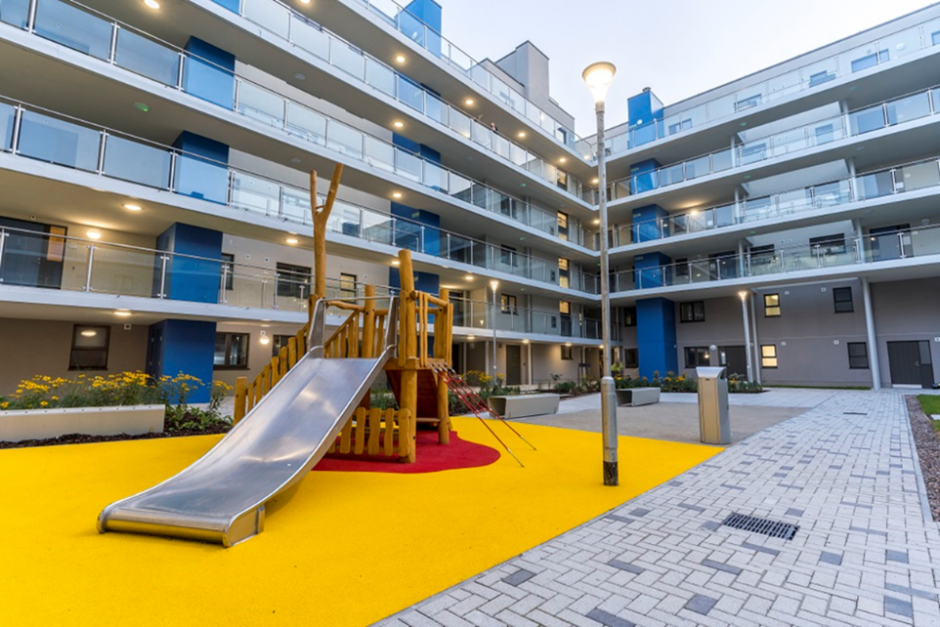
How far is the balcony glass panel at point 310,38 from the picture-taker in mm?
15805

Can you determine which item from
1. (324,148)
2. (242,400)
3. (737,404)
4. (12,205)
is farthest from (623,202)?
(12,205)

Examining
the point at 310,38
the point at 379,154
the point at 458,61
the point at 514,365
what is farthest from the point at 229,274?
the point at 514,365

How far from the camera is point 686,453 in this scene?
26.0 ft

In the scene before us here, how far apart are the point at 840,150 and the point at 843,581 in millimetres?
25823

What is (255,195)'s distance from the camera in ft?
47.0

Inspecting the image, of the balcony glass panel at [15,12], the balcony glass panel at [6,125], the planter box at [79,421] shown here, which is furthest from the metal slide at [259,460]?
the balcony glass panel at [15,12]

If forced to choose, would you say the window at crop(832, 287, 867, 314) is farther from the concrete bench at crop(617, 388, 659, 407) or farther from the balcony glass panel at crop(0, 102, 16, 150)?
the balcony glass panel at crop(0, 102, 16, 150)

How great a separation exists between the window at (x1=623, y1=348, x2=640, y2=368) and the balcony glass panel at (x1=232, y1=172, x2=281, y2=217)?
25.5 m

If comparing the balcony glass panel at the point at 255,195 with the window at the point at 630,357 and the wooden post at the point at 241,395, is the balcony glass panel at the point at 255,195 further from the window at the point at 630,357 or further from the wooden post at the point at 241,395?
the window at the point at 630,357

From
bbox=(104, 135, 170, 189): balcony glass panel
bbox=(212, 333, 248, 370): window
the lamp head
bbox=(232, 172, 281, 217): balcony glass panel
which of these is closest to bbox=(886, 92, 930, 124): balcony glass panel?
the lamp head

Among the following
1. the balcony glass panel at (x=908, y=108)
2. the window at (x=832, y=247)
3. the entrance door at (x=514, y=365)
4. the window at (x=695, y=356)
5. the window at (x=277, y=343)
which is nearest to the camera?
the window at (x=277, y=343)

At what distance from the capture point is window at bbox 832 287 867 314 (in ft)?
77.7

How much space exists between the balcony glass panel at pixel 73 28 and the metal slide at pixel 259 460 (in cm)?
1054

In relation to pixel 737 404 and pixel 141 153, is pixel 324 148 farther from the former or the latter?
pixel 737 404
